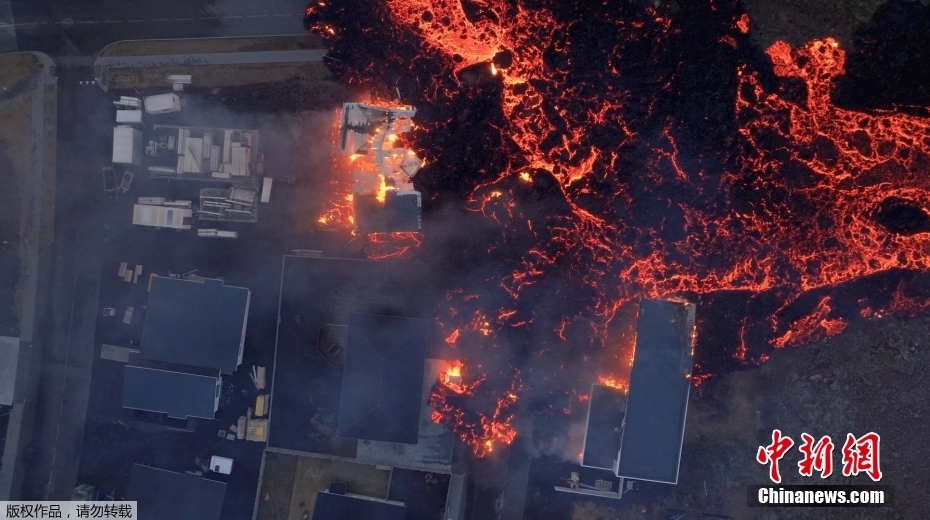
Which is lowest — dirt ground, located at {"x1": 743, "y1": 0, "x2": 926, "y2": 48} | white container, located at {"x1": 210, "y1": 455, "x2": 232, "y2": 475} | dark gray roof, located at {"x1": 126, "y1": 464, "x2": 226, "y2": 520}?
dark gray roof, located at {"x1": 126, "y1": 464, "x2": 226, "y2": 520}

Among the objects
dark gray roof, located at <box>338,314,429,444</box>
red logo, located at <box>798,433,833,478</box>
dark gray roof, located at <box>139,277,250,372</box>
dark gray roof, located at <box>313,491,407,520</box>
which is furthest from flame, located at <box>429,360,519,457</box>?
red logo, located at <box>798,433,833,478</box>

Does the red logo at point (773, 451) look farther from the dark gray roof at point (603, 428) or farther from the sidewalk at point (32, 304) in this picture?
the sidewalk at point (32, 304)

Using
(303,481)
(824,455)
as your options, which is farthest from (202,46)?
(824,455)

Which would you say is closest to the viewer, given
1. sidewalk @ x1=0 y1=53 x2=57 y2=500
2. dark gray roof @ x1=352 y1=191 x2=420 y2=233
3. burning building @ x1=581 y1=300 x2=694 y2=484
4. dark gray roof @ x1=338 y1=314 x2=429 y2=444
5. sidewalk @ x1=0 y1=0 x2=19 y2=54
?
→ burning building @ x1=581 y1=300 x2=694 y2=484

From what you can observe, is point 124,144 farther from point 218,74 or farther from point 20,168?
point 20,168

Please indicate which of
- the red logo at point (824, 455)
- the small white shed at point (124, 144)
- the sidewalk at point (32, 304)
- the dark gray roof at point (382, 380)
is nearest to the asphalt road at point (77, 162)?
the sidewalk at point (32, 304)

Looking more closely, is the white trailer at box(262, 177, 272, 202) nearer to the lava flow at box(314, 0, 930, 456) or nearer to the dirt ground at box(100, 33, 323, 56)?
the lava flow at box(314, 0, 930, 456)

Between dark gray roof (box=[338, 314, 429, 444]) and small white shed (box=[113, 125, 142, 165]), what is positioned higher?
small white shed (box=[113, 125, 142, 165])
